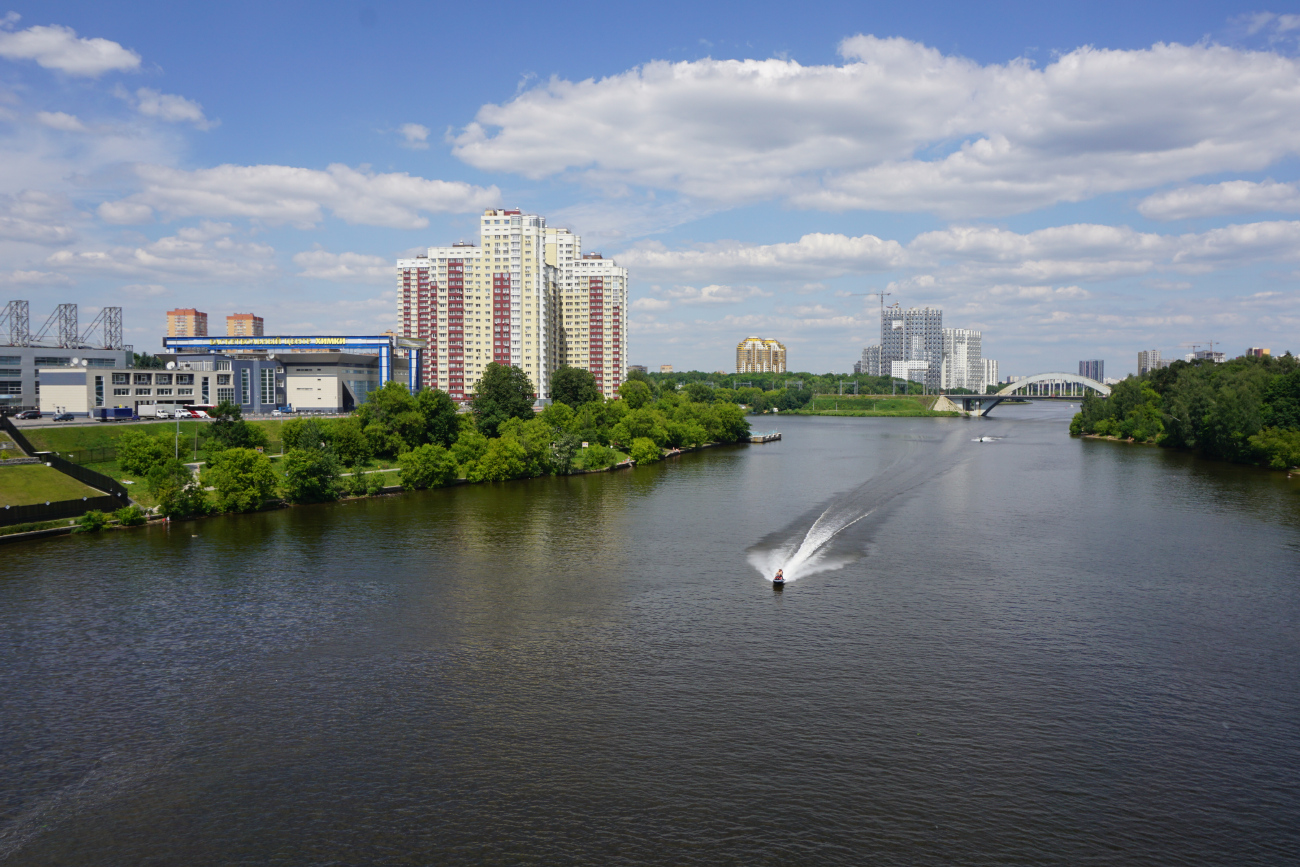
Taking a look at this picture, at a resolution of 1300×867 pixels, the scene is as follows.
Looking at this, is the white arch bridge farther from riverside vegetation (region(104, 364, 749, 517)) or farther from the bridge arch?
riverside vegetation (region(104, 364, 749, 517))

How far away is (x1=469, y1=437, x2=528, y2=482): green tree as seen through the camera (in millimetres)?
55938

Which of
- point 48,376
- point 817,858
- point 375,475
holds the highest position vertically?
point 48,376

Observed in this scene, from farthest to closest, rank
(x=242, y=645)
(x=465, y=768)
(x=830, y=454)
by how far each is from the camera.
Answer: (x=830, y=454), (x=242, y=645), (x=465, y=768)

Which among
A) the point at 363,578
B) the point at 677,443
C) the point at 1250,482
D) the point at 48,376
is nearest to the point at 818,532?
the point at 363,578

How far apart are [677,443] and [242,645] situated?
201 feet

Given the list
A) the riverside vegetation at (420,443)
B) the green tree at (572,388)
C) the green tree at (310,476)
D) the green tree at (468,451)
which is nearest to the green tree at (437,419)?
the riverside vegetation at (420,443)

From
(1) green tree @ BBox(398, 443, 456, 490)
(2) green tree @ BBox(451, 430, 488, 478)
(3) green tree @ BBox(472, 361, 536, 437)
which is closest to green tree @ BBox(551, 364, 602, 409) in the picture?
(3) green tree @ BBox(472, 361, 536, 437)

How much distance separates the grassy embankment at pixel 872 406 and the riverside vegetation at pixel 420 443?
229 ft

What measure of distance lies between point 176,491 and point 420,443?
20.0m

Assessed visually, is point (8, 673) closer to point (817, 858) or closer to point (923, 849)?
point (817, 858)

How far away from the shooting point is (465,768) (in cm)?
1633

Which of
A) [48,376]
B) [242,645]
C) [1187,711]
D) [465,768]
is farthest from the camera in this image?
[48,376]

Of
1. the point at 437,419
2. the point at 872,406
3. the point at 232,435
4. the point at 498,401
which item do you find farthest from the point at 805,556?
the point at 872,406

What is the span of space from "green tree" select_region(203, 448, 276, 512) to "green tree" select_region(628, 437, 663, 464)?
32.1 m
